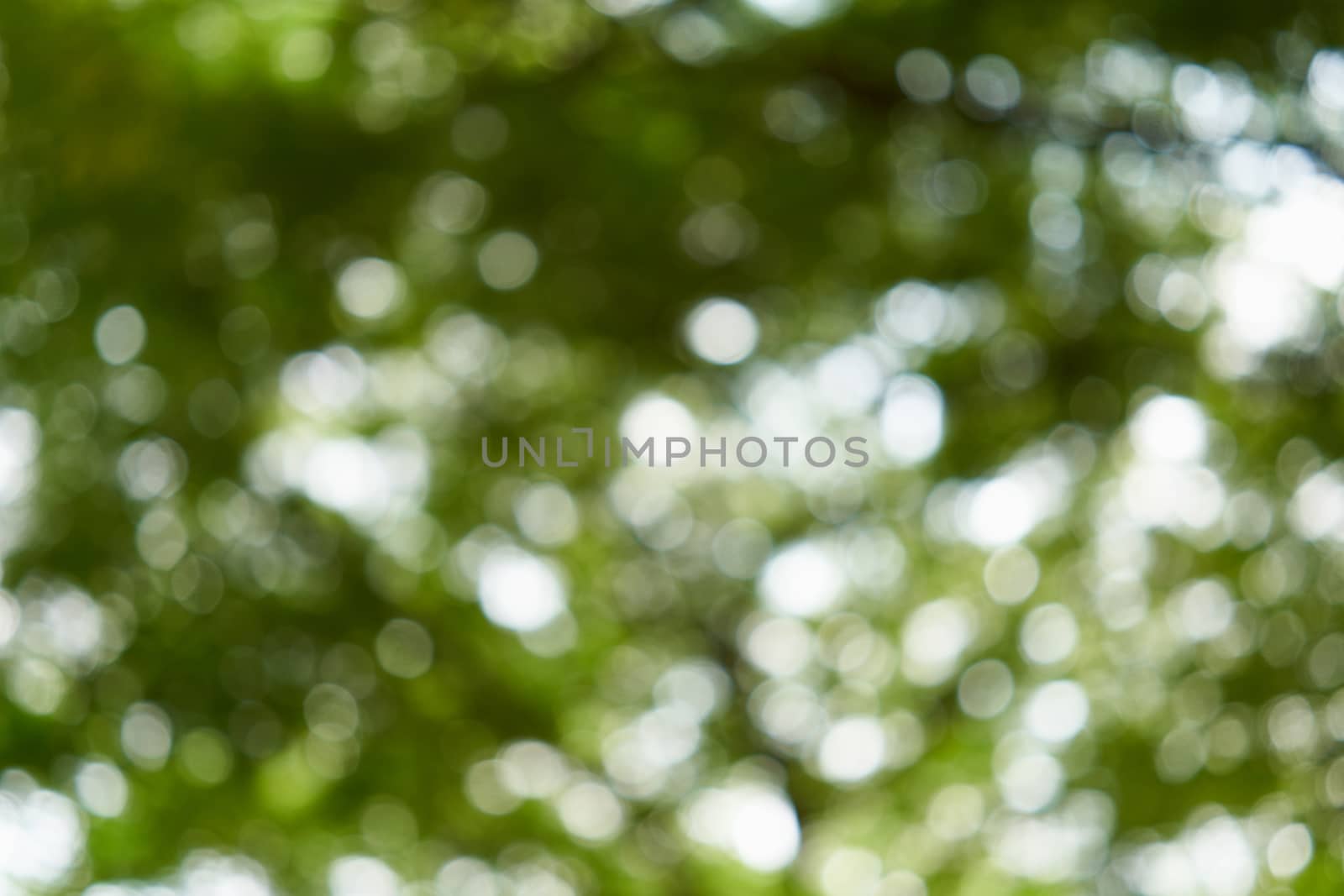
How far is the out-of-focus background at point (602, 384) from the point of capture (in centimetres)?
212

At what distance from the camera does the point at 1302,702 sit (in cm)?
205

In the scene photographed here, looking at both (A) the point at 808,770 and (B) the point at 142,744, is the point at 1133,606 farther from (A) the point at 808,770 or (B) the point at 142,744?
(B) the point at 142,744

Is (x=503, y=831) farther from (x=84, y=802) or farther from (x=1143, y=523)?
(x=1143, y=523)

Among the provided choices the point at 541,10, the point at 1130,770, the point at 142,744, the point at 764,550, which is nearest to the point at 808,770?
the point at 764,550

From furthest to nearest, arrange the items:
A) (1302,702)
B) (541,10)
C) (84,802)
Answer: (84,802)
(541,10)
(1302,702)

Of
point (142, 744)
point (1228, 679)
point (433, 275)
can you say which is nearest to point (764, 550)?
point (433, 275)

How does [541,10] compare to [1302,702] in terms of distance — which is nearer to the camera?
[1302,702]

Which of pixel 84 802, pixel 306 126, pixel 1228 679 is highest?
pixel 306 126

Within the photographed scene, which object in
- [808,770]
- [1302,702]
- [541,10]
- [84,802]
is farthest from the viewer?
[808,770]

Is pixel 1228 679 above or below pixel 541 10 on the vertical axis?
below

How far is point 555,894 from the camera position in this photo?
3.09 metres

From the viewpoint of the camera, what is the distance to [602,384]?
3.24 metres

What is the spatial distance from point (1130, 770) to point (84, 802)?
224cm

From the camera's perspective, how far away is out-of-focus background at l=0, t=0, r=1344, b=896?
6.95 feet
